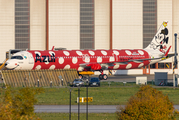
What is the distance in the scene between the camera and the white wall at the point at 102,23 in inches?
3246

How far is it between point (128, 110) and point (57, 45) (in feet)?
217

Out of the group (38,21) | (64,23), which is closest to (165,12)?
(64,23)

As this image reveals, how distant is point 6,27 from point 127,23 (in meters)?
33.9

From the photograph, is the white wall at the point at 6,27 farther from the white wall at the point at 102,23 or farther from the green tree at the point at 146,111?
the green tree at the point at 146,111

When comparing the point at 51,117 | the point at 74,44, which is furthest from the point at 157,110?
the point at 74,44

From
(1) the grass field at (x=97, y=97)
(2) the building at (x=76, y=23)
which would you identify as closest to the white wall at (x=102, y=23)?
(2) the building at (x=76, y=23)

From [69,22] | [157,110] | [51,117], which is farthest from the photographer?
[69,22]

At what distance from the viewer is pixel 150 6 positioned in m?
83.7

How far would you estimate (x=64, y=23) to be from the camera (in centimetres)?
8144

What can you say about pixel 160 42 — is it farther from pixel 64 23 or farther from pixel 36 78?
pixel 36 78

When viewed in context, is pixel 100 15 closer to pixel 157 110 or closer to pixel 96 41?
pixel 96 41

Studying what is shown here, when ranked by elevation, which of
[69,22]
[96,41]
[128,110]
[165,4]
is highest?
[165,4]

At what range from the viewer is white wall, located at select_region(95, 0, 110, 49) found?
82438mm

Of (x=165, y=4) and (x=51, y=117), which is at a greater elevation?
(x=165, y=4)
